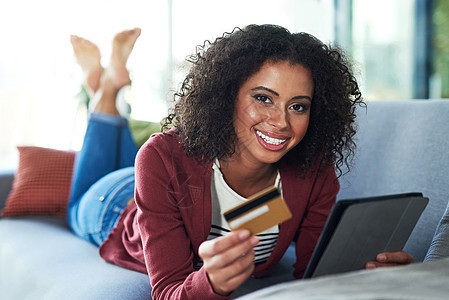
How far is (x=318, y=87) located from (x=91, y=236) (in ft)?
3.14

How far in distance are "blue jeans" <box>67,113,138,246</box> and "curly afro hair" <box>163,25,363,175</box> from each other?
53 centimetres

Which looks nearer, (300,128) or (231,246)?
(231,246)

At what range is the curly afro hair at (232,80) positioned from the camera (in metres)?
1.18

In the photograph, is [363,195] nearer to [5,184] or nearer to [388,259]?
[388,259]

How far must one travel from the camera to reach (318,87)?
124 cm

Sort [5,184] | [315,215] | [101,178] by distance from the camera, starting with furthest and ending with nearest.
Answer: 1. [5,184]
2. [101,178]
3. [315,215]

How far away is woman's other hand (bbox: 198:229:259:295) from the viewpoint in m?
0.78

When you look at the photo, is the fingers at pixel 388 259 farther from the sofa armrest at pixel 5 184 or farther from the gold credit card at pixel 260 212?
the sofa armrest at pixel 5 184

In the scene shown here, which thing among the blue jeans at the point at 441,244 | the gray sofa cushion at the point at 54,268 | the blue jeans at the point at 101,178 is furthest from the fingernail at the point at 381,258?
the blue jeans at the point at 101,178

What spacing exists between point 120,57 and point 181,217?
1128mm

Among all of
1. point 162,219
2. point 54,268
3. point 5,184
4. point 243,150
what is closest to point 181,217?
point 162,219

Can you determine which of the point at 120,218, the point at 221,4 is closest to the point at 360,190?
the point at 120,218

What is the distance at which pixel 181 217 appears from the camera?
1.20 metres

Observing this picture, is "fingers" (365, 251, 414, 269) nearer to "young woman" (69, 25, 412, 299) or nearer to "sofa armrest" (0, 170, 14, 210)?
"young woman" (69, 25, 412, 299)
